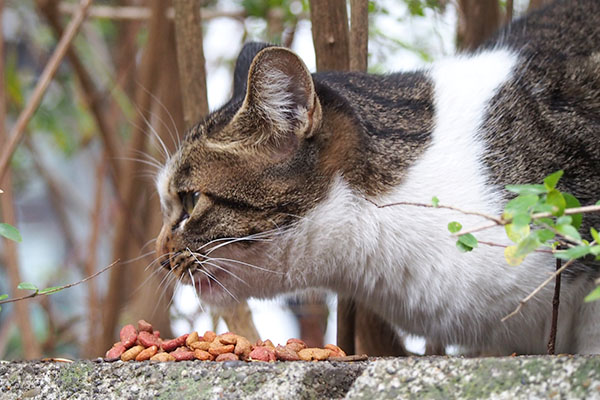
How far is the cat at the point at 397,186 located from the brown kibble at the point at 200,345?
228 millimetres

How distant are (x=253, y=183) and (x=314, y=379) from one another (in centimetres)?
53

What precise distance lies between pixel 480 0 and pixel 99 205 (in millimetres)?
1654

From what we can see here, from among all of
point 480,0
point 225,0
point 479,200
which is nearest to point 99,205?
point 225,0

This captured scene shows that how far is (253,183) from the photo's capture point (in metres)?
1.39

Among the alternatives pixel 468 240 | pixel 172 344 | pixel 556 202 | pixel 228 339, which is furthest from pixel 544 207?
pixel 172 344

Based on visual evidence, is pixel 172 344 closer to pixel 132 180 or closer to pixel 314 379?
pixel 314 379

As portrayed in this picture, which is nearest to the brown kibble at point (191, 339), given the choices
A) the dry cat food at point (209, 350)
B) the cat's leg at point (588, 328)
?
the dry cat food at point (209, 350)

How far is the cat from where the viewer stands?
1.32m

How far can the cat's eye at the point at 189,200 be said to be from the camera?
4.86 feet

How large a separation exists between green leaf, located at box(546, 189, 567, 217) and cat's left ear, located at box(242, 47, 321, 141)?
1.90 ft

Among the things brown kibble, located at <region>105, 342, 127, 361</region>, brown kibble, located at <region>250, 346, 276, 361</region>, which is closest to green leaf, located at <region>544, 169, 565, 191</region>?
brown kibble, located at <region>250, 346, 276, 361</region>

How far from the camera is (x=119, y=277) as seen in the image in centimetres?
225

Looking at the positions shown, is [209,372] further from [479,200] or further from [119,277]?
[119,277]

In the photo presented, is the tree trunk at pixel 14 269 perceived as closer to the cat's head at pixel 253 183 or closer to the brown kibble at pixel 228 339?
the cat's head at pixel 253 183
